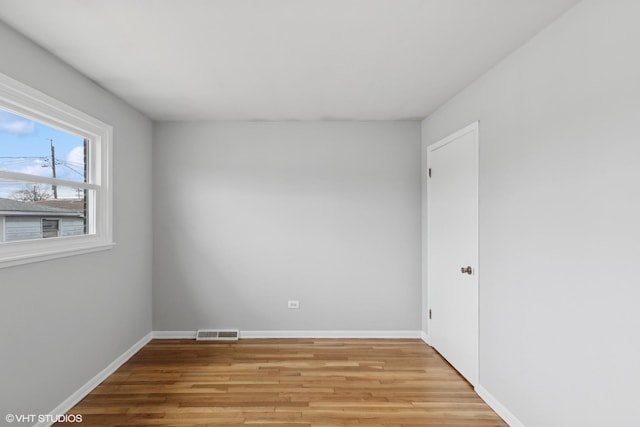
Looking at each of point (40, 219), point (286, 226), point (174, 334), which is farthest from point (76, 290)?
point (286, 226)

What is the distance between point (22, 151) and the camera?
6.84 ft

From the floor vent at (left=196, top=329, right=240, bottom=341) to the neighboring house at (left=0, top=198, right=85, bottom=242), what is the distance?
5.65 ft

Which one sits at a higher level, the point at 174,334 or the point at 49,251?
the point at 49,251

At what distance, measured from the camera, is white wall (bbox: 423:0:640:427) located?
4.71ft

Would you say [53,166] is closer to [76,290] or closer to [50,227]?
[50,227]


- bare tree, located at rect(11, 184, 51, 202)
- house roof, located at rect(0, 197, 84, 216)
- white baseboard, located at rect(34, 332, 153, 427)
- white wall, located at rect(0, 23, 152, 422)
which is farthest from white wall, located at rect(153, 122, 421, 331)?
bare tree, located at rect(11, 184, 51, 202)

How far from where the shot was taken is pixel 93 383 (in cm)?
261

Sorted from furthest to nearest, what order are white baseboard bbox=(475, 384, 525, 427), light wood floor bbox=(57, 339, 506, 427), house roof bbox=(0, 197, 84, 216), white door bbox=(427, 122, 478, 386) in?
white door bbox=(427, 122, 478, 386) < light wood floor bbox=(57, 339, 506, 427) < white baseboard bbox=(475, 384, 525, 427) < house roof bbox=(0, 197, 84, 216)

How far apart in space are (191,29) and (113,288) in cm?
234

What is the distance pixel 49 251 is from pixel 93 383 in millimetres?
1211

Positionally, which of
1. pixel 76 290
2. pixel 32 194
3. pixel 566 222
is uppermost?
pixel 32 194

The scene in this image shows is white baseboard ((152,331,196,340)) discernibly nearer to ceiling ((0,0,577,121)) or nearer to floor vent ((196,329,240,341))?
floor vent ((196,329,240,341))

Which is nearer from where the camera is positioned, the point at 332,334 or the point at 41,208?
the point at 41,208

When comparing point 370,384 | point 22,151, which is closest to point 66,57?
point 22,151
